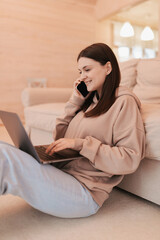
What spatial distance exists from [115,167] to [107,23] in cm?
486

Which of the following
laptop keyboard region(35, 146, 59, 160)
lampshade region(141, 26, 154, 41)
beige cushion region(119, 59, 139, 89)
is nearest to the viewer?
laptop keyboard region(35, 146, 59, 160)

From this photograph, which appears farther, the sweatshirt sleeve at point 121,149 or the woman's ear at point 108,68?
the woman's ear at point 108,68

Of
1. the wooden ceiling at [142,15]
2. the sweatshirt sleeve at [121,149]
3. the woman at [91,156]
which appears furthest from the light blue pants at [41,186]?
the wooden ceiling at [142,15]

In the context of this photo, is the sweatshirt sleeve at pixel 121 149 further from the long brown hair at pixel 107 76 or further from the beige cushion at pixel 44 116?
the beige cushion at pixel 44 116

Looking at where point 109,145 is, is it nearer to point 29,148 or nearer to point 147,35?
point 29,148

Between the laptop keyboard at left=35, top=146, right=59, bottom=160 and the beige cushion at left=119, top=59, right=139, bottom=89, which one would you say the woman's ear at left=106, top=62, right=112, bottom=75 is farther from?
the beige cushion at left=119, top=59, right=139, bottom=89

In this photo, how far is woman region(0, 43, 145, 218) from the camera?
102cm

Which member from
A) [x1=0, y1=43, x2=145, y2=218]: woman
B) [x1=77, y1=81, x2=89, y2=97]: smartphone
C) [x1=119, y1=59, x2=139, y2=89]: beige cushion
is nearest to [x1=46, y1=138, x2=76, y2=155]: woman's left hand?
[x1=0, y1=43, x2=145, y2=218]: woman

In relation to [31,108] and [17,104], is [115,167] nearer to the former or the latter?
[31,108]

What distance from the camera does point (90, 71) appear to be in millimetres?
1205

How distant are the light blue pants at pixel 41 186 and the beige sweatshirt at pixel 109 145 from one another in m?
0.07

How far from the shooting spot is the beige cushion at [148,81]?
1796mm

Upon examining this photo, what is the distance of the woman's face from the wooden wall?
3.44 metres

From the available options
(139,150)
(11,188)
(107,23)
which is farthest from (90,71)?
(107,23)
